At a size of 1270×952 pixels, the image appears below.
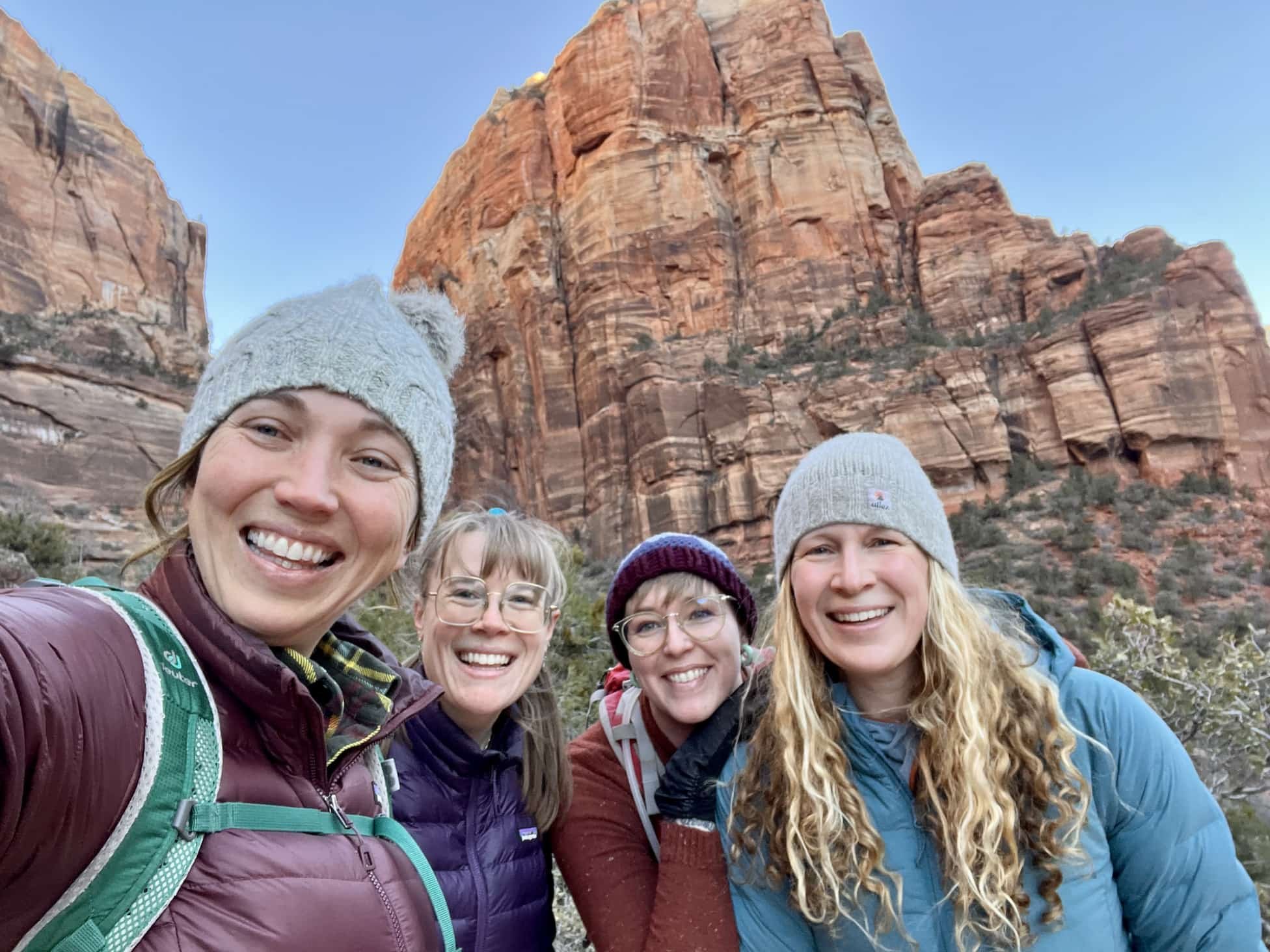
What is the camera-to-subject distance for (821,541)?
1.98 meters

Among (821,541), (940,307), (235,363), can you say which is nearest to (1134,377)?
(940,307)

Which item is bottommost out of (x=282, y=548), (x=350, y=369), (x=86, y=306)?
(x=282, y=548)

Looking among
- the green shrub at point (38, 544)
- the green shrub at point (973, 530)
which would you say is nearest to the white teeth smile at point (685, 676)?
the green shrub at point (38, 544)

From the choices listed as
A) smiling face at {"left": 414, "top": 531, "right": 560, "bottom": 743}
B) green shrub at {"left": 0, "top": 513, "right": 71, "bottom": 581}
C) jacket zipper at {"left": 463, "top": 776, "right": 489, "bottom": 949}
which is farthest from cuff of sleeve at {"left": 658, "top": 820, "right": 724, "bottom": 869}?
green shrub at {"left": 0, "top": 513, "right": 71, "bottom": 581}

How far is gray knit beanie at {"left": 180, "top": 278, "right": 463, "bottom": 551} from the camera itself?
1.21 m

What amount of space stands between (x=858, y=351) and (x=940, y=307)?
4060 millimetres

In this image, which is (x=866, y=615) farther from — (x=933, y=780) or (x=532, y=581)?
(x=532, y=581)

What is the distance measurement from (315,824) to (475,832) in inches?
35.1

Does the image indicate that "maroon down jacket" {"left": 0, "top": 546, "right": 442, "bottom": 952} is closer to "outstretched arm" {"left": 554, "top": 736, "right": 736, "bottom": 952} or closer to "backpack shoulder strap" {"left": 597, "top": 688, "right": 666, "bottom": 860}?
"outstretched arm" {"left": 554, "top": 736, "right": 736, "bottom": 952}

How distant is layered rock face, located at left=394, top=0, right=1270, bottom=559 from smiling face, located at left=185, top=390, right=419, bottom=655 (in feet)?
72.0

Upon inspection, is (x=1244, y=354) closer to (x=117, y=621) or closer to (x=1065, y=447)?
(x=1065, y=447)

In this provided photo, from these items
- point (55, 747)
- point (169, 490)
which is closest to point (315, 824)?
point (55, 747)

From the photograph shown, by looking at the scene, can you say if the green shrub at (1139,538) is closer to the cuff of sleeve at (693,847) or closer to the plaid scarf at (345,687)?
the cuff of sleeve at (693,847)

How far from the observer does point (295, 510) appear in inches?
44.8
